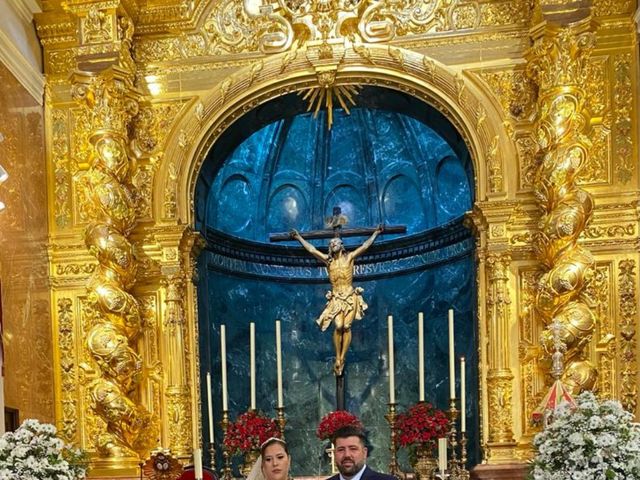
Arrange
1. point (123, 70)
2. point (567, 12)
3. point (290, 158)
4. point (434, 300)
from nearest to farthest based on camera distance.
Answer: point (567, 12) < point (123, 70) < point (434, 300) < point (290, 158)

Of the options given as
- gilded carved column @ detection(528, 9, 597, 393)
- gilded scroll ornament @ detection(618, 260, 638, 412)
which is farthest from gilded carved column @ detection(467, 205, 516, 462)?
gilded scroll ornament @ detection(618, 260, 638, 412)

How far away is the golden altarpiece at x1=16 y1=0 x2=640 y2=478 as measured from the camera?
337 inches

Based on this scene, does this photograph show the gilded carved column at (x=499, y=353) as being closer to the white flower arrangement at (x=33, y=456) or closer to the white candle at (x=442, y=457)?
the white candle at (x=442, y=457)

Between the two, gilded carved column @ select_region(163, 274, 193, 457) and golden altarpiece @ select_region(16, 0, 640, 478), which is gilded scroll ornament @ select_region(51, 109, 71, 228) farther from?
gilded carved column @ select_region(163, 274, 193, 457)

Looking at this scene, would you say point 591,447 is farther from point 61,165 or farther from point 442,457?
Result: point 61,165

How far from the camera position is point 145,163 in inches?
376

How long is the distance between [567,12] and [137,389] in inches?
210

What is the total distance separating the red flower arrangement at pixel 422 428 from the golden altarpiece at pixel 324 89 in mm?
1044

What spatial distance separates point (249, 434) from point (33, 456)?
86.4 inches

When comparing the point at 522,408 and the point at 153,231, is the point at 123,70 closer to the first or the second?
the point at 153,231

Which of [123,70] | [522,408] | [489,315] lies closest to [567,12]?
[489,315]

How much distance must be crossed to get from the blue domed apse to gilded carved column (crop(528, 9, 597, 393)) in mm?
2765

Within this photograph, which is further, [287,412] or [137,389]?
[287,412]

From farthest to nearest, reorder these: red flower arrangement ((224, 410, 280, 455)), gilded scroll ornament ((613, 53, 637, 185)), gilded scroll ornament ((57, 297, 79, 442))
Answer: gilded scroll ornament ((57, 297, 79, 442)) < gilded scroll ornament ((613, 53, 637, 185)) < red flower arrangement ((224, 410, 280, 455))
